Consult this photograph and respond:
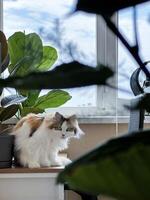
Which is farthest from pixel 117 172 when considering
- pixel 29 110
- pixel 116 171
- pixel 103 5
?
pixel 29 110

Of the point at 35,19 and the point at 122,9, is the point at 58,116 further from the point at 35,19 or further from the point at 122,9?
the point at 122,9

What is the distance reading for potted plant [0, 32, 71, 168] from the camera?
7.20 ft

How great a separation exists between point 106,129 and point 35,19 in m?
0.89

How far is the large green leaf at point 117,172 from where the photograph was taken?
220mm

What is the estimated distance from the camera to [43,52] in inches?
96.0

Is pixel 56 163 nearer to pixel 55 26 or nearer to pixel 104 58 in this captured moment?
pixel 104 58

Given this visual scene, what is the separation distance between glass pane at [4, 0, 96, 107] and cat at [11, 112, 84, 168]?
0.63 meters

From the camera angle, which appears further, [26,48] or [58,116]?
[26,48]

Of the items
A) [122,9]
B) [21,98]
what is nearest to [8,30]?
[21,98]

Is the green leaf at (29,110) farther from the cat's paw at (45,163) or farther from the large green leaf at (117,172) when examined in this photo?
the large green leaf at (117,172)

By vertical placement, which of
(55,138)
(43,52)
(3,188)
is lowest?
(3,188)

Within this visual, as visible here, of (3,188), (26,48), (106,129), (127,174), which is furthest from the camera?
(106,129)

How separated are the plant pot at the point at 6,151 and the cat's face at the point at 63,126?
0.73ft

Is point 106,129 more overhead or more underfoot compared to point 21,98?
more underfoot
